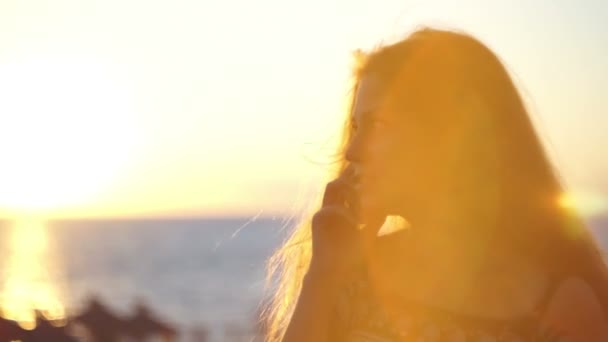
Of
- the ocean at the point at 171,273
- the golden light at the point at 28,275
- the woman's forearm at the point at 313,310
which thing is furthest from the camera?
the ocean at the point at 171,273

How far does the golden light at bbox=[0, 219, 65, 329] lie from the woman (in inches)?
62.2

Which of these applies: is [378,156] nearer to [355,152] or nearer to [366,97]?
[355,152]

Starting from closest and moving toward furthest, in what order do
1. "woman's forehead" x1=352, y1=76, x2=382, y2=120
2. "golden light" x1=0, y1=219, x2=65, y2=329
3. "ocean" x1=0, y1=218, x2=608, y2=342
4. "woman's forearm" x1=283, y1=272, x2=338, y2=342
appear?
"woman's forearm" x1=283, y1=272, x2=338, y2=342 < "woman's forehead" x1=352, y1=76, x2=382, y2=120 < "golden light" x1=0, y1=219, x2=65, y2=329 < "ocean" x1=0, y1=218, x2=608, y2=342

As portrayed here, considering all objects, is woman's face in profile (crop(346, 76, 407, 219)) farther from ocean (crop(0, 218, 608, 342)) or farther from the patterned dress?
ocean (crop(0, 218, 608, 342))

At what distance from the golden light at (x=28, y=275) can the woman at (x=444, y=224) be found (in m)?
1.58

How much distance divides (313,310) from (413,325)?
304mm

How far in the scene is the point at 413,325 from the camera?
304 cm

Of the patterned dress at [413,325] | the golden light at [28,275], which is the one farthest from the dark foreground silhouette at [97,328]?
the patterned dress at [413,325]

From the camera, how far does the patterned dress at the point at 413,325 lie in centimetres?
296

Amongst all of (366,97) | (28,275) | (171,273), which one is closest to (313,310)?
(366,97)

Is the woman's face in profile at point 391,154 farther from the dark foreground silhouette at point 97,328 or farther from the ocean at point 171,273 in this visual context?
the ocean at point 171,273

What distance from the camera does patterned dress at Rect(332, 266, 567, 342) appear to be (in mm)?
2957

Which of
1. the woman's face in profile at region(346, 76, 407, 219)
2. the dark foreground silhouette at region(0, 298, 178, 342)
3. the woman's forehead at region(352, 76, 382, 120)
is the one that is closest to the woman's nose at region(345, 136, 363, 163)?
Result: the woman's face in profile at region(346, 76, 407, 219)

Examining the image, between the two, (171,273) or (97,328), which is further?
(171,273)
